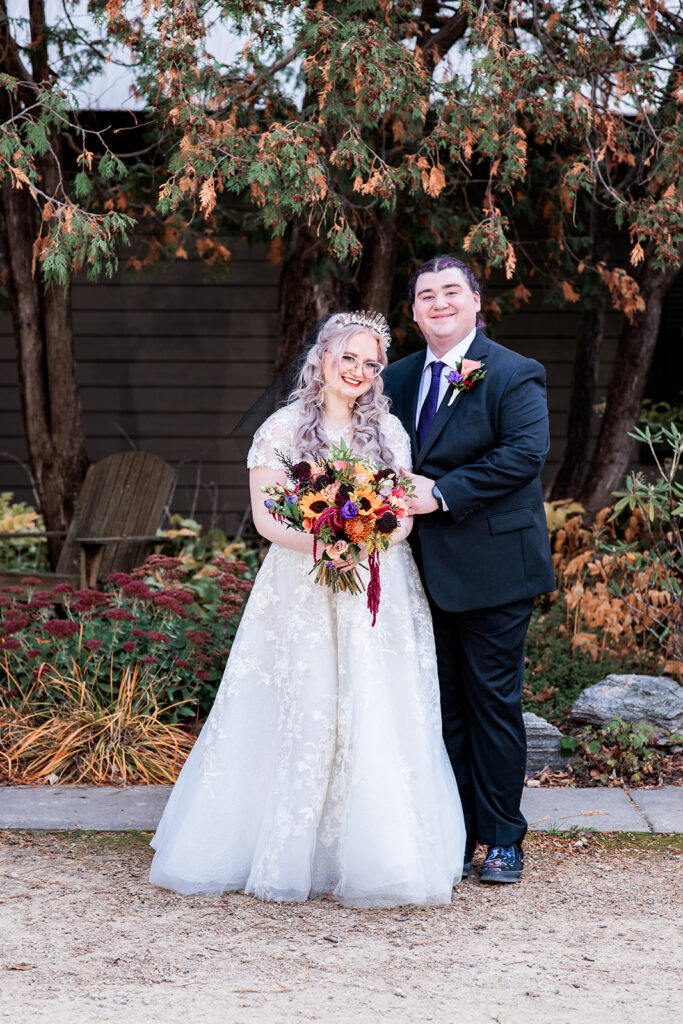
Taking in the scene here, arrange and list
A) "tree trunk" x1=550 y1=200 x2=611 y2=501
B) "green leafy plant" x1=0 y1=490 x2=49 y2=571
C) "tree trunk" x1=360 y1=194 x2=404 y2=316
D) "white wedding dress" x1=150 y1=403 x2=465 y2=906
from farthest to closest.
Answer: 1. "tree trunk" x1=550 y1=200 x2=611 y2=501
2. "green leafy plant" x1=0 y1=490 x2=49 y2=571
3. "tree trunk" x1=360 y1=194 x2=404 y2=316
4. "white wedding dress" x1=150 y1=403 x2=465 y2=906

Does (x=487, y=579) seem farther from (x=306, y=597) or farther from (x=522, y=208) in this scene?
(x=522, y=208)

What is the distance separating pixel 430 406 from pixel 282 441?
0.59 metres

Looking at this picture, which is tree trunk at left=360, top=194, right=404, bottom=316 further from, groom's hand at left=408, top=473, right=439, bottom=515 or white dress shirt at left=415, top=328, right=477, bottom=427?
groom's hand at left=408, top=473, right=439, bottom=515

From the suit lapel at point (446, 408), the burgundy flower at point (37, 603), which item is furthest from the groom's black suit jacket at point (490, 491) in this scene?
the burgundy flower at point (37, 603)

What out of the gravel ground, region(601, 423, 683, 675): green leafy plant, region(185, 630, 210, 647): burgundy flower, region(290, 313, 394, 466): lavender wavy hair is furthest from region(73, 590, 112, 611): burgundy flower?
region(601, 423, 683, 675): green leafy plant

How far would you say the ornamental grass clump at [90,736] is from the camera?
491cm

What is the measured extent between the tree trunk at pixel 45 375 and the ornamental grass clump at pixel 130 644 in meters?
2.29

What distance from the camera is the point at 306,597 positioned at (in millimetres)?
3740

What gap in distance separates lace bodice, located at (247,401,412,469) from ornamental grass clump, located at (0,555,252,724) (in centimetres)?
152

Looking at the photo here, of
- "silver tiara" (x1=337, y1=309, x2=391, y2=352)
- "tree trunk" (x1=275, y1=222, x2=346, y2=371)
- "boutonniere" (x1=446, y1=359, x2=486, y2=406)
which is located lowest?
"boutonniere" (x1=446, y1=359, x2=486, y2=406)

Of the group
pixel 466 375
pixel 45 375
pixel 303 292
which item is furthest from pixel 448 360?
pixel 45 375

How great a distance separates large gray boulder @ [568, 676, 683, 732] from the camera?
5.30 metres

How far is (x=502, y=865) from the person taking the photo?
12.5 ft

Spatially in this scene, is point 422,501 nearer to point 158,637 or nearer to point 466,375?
point 466,375
